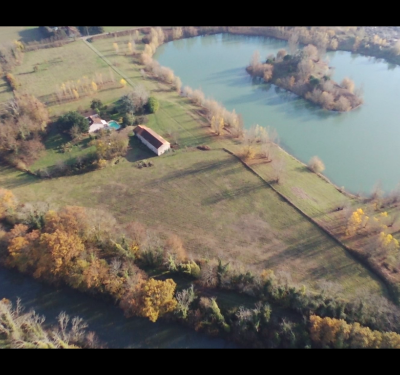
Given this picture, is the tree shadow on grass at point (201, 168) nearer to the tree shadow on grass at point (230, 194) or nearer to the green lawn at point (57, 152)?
the tree shadow on grass at point (230, 194)

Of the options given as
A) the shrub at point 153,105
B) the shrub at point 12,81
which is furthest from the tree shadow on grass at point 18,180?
the shrub at point 12,81

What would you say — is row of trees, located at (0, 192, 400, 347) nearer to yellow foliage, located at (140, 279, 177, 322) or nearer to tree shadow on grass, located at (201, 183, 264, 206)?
yellow foliage, located at (140, 279, 177, 322)

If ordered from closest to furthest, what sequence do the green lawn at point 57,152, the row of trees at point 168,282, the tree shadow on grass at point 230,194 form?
1. the row of trees at point 168,282
2. the tree shadow on grass at point 230,194
3. the green lawn at point 57,152

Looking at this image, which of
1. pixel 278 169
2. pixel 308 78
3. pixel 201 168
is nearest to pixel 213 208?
pixel 201 168

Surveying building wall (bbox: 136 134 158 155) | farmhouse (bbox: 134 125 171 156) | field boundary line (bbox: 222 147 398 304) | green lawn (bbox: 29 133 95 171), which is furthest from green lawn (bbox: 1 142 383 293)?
green lawn (bbox: 29 133 95 171)

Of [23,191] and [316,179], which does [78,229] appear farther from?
[316,179]

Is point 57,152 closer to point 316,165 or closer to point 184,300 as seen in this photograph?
point 184,300
